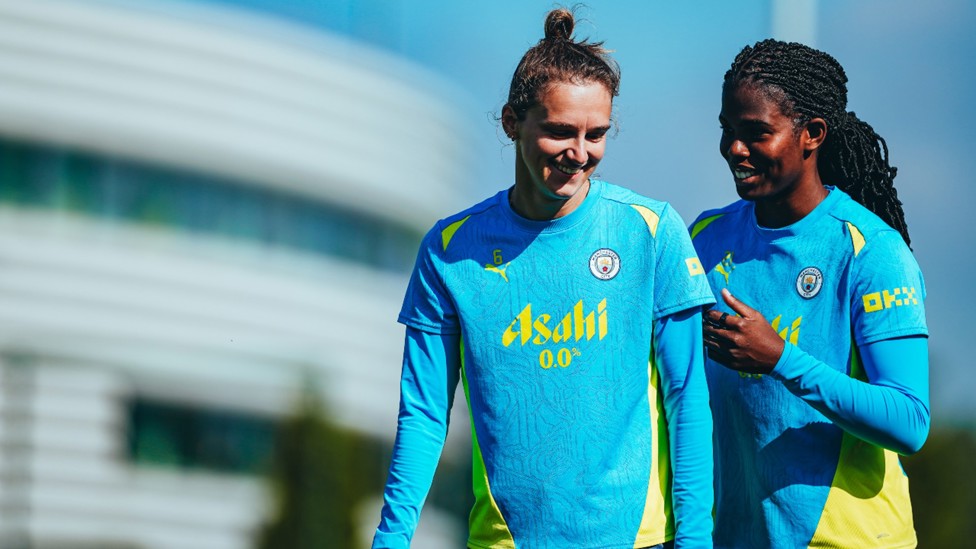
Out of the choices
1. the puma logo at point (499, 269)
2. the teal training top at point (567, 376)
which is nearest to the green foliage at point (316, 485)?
the teal training top at point (567, 376)

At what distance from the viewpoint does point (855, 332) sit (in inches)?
184

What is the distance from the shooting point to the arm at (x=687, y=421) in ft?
13.6

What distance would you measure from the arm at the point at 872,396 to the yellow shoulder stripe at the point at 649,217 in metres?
0.56

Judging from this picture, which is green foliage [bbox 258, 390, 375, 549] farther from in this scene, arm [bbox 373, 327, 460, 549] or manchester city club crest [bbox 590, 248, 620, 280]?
manchester city club crest [bbox 590, 248, 620, 280]

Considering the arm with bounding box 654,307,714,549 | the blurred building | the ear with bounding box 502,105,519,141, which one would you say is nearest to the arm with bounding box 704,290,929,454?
the arm with bounding box 654,307,714,549

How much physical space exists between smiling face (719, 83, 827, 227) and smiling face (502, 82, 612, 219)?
67 centimetres

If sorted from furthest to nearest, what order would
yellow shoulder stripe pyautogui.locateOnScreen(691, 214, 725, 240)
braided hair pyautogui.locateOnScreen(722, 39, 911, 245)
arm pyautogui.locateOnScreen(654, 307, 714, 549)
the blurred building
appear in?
the blurred building
yellow shoulder stripe pyautogui.locateOnScreen(691, 214, 725, 240)
braided hair pyautogui.locateOnScreen(722, 39, 911, 245)
arm pyautogui.locateOnScreen(654, 307, 714, 549)

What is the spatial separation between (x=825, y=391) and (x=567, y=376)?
31.5 inches

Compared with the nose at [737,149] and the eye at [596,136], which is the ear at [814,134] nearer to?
the nose at [737,149]

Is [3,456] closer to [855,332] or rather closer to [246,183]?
[246,183]

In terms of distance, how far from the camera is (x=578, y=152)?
13.8ft

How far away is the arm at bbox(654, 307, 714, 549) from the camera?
413 centimetres

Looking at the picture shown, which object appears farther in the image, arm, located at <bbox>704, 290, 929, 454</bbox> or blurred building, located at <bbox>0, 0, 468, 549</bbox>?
blurred building, located at <bbox>0, 0, 468, 549</bbox>

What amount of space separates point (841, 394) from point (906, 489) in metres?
0.63
